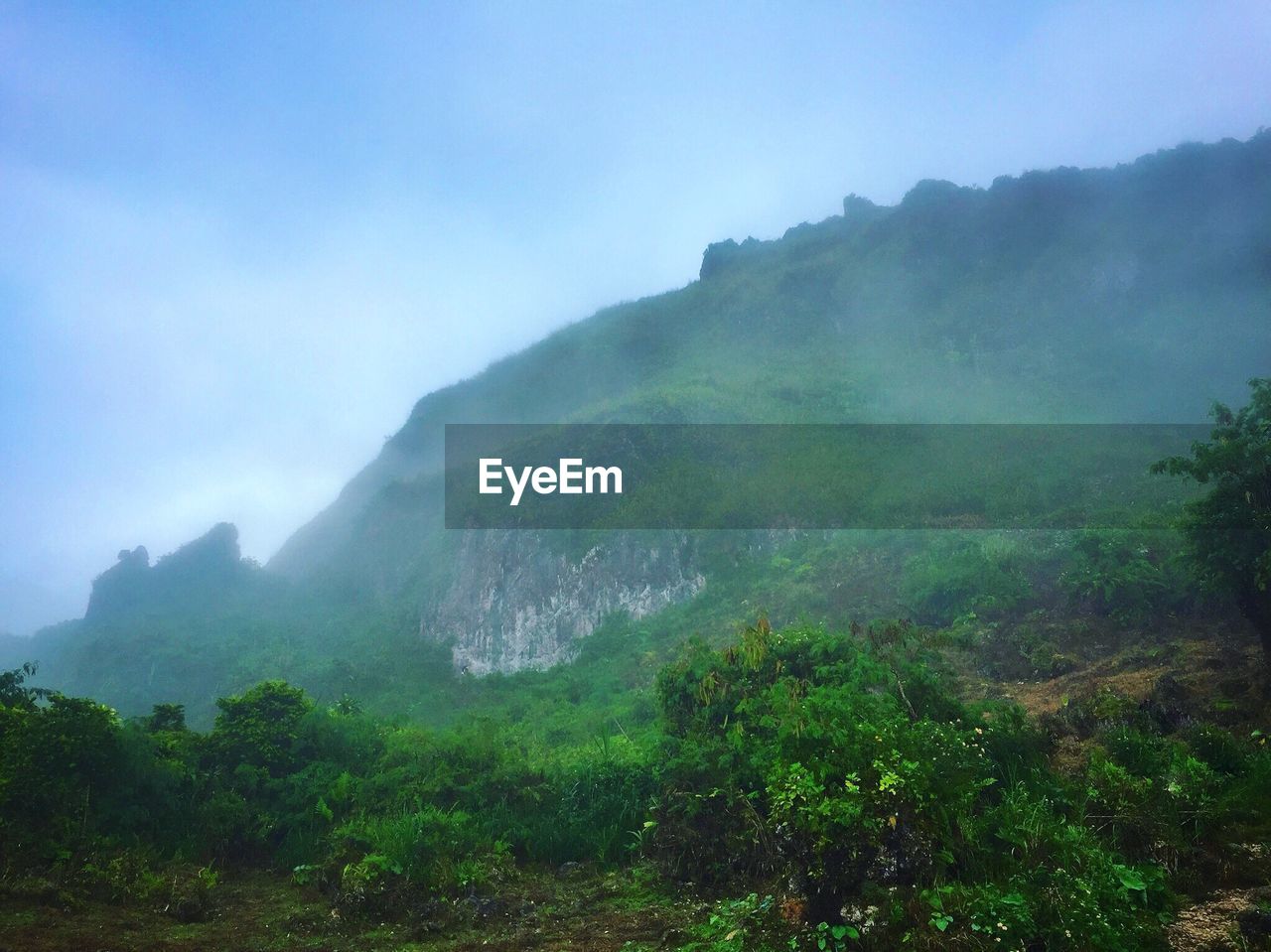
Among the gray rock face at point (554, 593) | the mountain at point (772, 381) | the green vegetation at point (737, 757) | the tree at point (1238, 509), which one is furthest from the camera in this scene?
the mountain at point (772, 381)

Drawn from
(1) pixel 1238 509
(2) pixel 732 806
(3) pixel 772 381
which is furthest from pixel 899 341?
(2) pixel 732 806

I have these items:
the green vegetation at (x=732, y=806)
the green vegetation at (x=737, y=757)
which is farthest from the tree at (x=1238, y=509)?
the green vegetation at (x=732, y=806)

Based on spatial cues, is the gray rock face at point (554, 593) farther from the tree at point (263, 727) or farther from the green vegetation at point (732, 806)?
the tree at point (263, 727)

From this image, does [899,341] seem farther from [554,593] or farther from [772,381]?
[554,593]

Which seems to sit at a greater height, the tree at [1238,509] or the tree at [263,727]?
the tree at [1238,509]

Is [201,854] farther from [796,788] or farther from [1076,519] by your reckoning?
[1076,519]

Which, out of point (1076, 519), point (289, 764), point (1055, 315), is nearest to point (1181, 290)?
point (1055, 315)

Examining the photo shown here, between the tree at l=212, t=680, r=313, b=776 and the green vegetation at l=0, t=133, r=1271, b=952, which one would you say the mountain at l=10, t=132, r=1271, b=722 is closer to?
the green vegetation at l=0, t=133, r=1271, b=952
